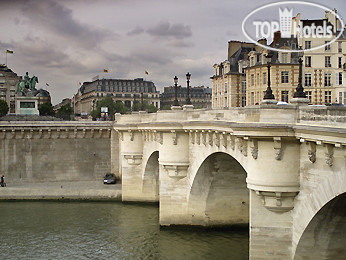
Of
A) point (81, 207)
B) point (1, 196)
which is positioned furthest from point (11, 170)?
point (81, 207)

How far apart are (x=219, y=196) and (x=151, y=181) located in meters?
13.8

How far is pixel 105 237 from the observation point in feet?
116

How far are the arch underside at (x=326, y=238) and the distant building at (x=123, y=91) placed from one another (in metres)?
139

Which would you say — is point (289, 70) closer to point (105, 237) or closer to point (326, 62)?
point (326, 62)

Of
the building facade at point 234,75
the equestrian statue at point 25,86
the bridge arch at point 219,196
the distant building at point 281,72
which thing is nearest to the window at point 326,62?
the distant building at point 281,72

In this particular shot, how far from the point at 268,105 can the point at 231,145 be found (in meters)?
5.52

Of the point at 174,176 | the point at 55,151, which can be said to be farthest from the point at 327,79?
the point at 55,151

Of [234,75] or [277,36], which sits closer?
[277,36]

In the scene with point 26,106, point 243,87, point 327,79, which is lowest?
point 26,106

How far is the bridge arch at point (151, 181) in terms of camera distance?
46594 mm

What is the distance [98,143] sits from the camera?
60.5 metres

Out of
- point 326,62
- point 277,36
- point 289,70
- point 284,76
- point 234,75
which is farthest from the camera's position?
point 234,75

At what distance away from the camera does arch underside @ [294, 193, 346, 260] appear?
1881 cm

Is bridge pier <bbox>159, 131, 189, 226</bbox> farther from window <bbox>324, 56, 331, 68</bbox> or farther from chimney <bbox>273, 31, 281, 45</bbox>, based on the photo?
chimney <bbox>273, 31, 281, 45</bbox>
